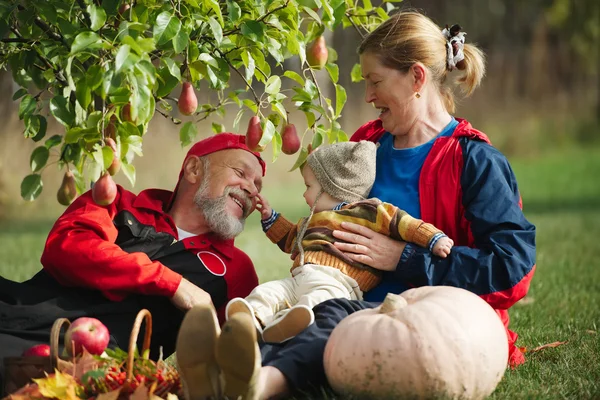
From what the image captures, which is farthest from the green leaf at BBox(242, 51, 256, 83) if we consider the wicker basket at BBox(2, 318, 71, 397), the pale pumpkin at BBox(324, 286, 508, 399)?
the wicker basket at BBox(2, 318, 71, 397)

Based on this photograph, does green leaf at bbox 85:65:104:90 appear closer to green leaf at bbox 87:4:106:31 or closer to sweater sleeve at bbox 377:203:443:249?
green leaf at bbox 87:4:106:31

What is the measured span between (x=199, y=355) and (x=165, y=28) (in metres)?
1.08

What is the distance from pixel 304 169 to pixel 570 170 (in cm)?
973

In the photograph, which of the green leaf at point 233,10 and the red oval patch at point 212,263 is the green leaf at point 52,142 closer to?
the red oval patch at point 212,263

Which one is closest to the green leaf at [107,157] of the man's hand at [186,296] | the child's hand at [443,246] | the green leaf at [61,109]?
the green leaf at [61,109]

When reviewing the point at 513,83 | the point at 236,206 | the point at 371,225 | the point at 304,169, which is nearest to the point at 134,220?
the point at 236,206

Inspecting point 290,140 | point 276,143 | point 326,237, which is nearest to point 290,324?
point 326,237

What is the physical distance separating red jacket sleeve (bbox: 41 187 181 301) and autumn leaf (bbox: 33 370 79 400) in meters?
0.62

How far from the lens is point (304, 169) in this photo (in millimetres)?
3350

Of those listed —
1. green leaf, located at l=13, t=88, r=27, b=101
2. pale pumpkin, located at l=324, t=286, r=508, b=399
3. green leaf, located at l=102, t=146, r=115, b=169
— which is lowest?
pale pumpkin, located at l=324, t=286, r=508, b=399

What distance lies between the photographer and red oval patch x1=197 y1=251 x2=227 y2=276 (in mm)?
3297

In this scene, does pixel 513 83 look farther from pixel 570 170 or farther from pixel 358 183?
pixel 358 183

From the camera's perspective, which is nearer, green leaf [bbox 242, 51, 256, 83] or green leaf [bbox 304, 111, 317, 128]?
green leaf [bbox 242, 51, 256, 83]

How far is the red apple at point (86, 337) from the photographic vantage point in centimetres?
256
